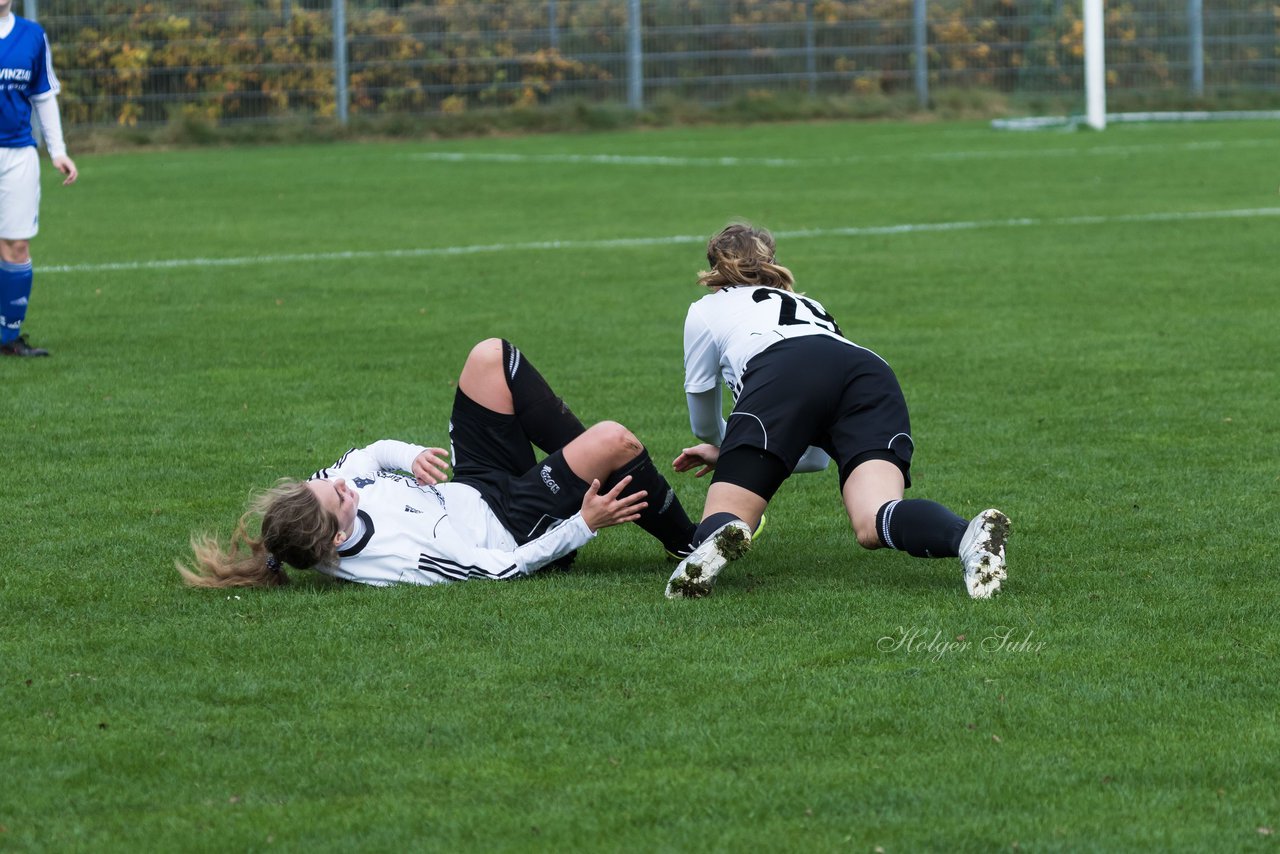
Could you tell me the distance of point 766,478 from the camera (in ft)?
19.3

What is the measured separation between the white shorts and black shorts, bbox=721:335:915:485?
20.3 ft

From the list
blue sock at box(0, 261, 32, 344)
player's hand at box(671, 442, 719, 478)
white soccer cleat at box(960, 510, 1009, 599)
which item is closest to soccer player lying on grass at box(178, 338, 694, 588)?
player's hand at box(671, 442, 719, 478)

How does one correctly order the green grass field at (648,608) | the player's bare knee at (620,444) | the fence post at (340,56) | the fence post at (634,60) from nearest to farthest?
the green grass field at (648,608) < the player's bare knee at (620,444) < the fence post at (340,56) < the fence post at (634,60)

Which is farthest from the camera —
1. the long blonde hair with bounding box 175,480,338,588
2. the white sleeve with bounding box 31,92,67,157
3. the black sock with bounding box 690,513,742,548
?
the white sleeve with bounding box 31,92,67,157

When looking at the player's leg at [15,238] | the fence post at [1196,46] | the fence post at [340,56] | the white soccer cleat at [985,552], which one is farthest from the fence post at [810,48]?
the white soccer cleat at [985,552]

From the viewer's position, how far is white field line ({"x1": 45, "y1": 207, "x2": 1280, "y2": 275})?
48.7 ft

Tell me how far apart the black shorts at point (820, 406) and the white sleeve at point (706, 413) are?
27cm

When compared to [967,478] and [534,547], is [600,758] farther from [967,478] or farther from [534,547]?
[967,478]

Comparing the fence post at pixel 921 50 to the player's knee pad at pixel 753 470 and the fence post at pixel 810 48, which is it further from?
the player's knee pad at pixel 753 470

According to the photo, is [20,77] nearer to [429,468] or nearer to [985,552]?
[429,468]

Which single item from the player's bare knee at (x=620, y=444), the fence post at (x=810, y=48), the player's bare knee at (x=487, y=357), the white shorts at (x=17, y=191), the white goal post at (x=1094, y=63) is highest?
the fence post at (x=810, y=48)

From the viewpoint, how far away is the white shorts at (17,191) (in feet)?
35.1

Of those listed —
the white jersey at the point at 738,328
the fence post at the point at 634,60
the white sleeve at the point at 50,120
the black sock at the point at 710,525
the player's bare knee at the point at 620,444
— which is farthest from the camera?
the fence post at the point at 634,60

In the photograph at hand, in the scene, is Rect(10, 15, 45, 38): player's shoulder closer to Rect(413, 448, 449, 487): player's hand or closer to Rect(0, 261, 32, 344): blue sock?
Rect(0, 261, 32, 344): blue sock
